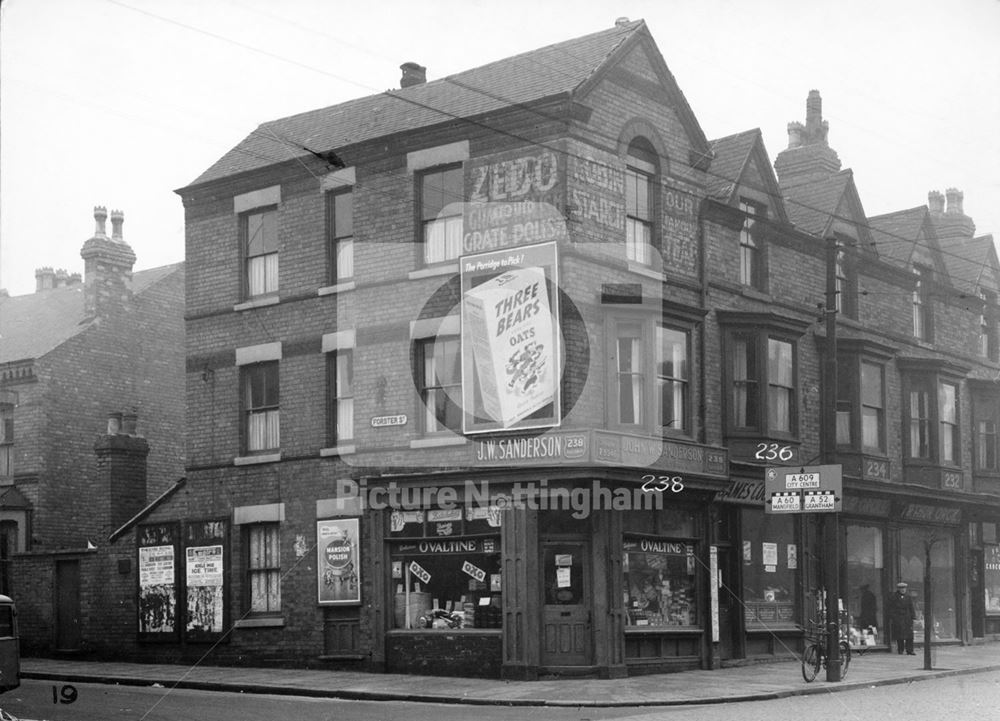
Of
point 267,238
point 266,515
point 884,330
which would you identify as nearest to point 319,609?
point 266,515

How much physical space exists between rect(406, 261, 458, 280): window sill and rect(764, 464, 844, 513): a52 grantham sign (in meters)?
6.35

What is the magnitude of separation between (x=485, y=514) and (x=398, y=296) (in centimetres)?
432

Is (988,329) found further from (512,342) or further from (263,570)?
(263,570)

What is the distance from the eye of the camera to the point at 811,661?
21531 mm

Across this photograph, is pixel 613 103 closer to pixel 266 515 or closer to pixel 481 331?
pixel 481 331

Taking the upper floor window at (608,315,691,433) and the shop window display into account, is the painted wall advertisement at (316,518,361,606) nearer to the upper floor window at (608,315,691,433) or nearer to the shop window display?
the shop window display

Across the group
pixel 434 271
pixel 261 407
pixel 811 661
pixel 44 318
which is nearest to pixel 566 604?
pixel 811 661

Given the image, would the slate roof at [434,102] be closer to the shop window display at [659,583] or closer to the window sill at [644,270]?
the window sill at [644,270]

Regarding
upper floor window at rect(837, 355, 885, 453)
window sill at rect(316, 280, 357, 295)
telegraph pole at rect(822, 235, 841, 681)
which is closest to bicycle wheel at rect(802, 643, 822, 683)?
telegraph pole at rect(822, 235, 841, 681)

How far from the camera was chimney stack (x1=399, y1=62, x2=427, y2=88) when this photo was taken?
2828 centimetres

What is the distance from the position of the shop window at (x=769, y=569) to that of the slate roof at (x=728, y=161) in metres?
6.27

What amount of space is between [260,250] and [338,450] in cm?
464

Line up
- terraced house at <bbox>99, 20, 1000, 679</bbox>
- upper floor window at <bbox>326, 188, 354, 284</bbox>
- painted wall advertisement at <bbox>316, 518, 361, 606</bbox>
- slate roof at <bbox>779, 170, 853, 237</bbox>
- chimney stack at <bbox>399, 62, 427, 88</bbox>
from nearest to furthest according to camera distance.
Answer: terraced house at <bbox>99, 20, 1000, 679</bbox>, painted wall advertisement at <bbox>316, 518, 361, 606</bbox>, upper floor window at <bbox>326, 188, 354, 284</bbox>, chimney stack at <bbox>399, 62, 427, 88</bbox>, slate roof at <bbox>779, 170, 853, 237</bbox>

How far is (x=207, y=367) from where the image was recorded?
27.1m
